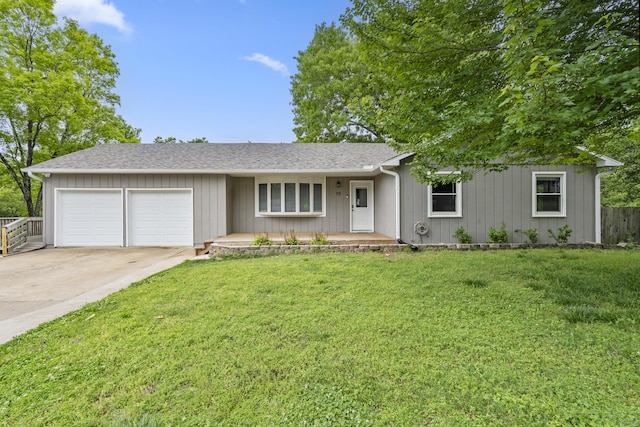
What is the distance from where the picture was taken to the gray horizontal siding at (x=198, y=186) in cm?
910

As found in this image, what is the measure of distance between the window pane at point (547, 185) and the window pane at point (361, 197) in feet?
16.9

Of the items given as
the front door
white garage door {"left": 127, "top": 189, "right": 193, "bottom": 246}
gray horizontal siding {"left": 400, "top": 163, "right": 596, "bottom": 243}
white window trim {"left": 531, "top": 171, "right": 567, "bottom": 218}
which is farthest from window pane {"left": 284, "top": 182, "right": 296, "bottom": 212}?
white window trim {"left": 531, "top": 171, "right": 567, "bottom": 218}

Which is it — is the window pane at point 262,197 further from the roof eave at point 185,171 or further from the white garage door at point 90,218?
the white garage door at point 90,218

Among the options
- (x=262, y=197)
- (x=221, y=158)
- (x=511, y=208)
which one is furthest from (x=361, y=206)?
(x=221, y=158)

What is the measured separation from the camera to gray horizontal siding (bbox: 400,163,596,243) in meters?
8.13

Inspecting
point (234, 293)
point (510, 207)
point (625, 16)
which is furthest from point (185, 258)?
point (510, 207)

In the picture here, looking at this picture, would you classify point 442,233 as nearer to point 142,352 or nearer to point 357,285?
point 357,285

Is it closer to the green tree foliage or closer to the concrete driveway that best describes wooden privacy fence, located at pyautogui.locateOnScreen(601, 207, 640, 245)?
the green tree foliage

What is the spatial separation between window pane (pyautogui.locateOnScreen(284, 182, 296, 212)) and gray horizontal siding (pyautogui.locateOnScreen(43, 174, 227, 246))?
2073mm

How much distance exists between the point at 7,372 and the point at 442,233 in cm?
845

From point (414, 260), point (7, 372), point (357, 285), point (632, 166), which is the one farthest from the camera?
point (632, 166)

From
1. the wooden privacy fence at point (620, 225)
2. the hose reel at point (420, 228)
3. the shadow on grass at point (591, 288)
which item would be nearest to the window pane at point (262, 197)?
the hose reel at point (420, 228)

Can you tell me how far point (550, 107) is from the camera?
246 centimetres

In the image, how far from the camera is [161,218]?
9.25 m
